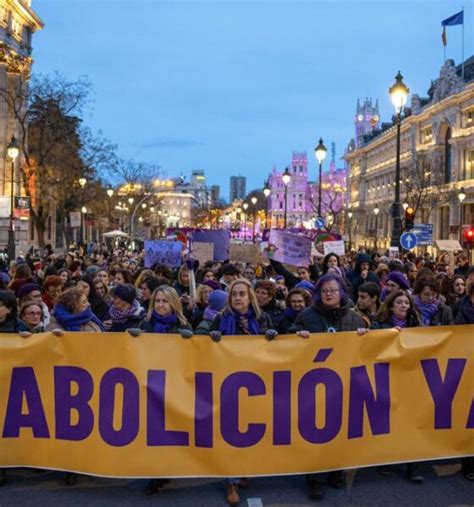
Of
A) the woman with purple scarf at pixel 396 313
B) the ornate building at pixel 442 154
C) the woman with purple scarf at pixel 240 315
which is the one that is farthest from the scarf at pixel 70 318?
the ornate building at pixel 442 154

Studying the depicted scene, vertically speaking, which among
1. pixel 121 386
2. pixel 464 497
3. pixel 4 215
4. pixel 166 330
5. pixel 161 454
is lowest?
pixel 464 497

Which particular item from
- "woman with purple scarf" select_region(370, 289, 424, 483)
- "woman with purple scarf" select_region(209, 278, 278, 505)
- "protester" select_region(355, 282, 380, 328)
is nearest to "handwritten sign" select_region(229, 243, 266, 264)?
"protester" select_region(355, 282, 380, 328)

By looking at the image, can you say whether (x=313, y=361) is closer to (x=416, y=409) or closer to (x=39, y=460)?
(x=416, y=409)

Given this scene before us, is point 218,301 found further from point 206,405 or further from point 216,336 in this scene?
point 206,405

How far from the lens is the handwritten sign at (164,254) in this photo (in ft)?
45.3

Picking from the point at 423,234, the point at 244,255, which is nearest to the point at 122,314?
the point at 244,255

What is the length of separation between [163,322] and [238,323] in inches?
27.6

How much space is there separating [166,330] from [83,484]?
154cm

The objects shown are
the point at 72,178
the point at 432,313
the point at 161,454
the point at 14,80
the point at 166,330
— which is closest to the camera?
the point at 161,454

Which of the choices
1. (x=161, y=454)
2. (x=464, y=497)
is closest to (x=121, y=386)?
(x=161, y=454)

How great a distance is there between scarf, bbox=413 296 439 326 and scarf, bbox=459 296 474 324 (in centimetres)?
42

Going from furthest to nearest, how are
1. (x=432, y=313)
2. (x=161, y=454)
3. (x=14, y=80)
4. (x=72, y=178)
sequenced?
(x=14, y=80)
(x=72, y=178)
(x=432, y=313)
(x=161, y=454)

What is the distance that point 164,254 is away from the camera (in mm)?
13820

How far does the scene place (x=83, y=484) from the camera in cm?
609
